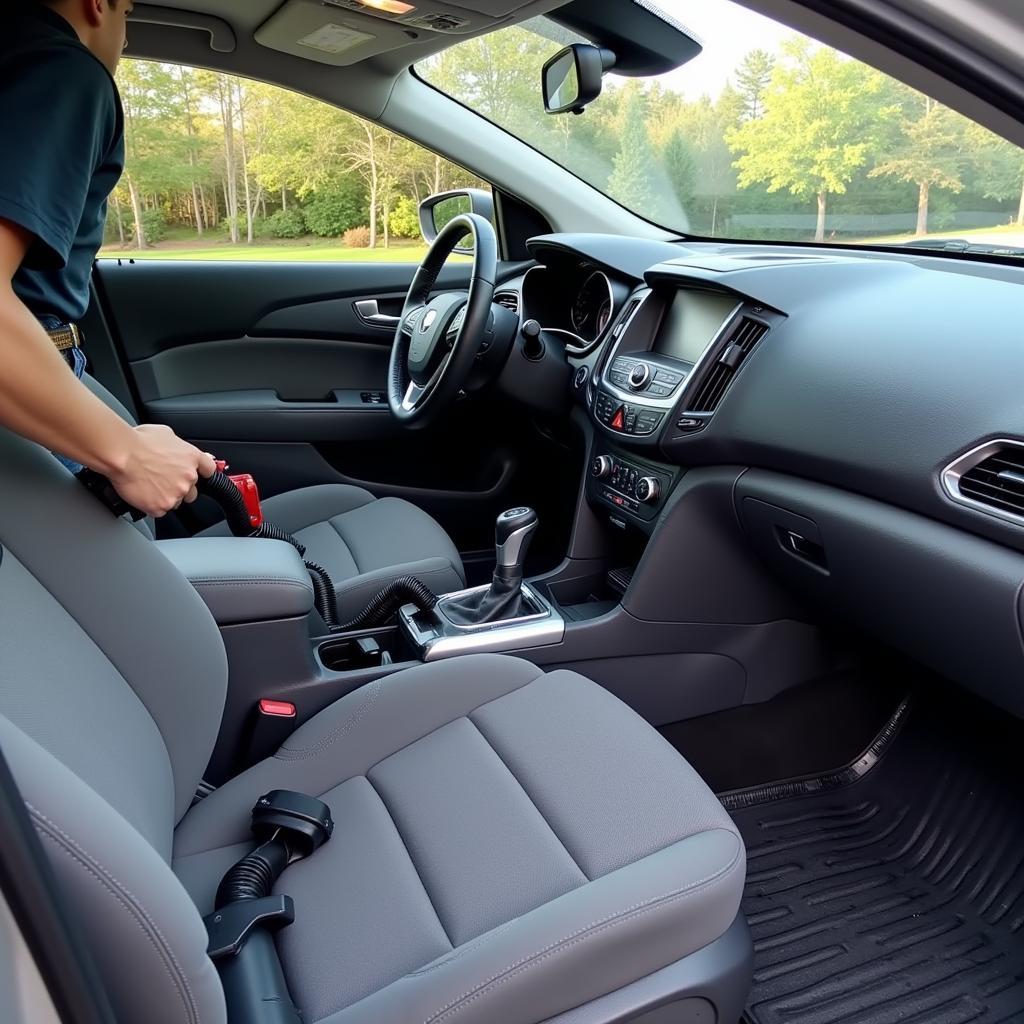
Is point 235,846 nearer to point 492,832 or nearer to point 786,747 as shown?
point 492,832

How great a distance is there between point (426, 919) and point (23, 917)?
51cm

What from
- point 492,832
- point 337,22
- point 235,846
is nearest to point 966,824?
point 492,832

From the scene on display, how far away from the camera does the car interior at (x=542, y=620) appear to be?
0.88 metres

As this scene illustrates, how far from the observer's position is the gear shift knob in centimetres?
189

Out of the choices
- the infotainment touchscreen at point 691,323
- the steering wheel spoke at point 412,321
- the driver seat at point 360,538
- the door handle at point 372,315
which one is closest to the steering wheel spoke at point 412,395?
the steering wheel spoke at point 412,321

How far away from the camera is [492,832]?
1119 millimetres

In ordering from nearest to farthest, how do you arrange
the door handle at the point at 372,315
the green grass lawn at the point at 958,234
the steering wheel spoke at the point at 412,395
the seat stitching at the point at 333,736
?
1. the seat stitching at the point at 333,736
2. the green grass lawn at the point at 958,234
3. the steering wheel spoke at the point at 412,395
4. the door handle at the point at 372,315

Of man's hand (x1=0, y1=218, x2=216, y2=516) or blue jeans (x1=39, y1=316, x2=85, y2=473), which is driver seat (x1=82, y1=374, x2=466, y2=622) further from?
man's hand (x1=0, y1=218, x2=216, y2=516)

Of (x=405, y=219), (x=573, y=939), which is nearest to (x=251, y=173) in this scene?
(x=405, y=219)

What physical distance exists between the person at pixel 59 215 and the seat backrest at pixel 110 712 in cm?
7

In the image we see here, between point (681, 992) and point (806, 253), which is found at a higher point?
point (806, 253)

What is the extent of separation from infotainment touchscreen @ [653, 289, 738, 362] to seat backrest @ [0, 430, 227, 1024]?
1.09 m

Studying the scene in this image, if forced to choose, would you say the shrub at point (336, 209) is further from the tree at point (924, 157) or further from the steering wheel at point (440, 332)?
the tree at point (924, 157)

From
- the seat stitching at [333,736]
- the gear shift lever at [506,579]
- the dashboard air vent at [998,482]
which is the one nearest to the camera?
the dashboard air vent at [998,482]
